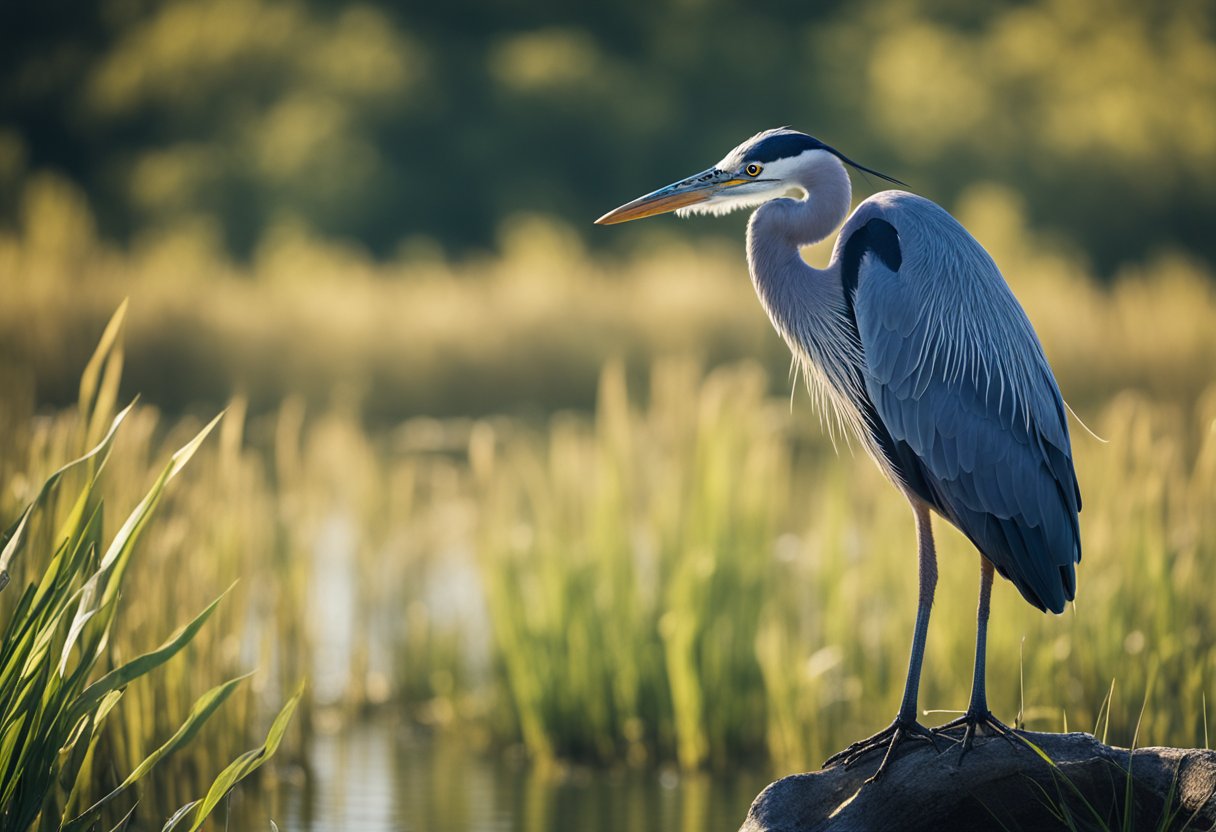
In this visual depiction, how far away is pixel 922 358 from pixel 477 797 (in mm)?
2850

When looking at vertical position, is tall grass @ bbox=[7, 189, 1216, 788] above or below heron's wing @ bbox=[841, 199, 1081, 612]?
below

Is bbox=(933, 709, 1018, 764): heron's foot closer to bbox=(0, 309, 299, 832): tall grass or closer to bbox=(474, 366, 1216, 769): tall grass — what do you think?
bbox=(0, 309, 299, 832): tall grass

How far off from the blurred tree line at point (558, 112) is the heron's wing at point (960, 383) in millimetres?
29223

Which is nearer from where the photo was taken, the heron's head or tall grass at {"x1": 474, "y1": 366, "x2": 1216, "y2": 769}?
the heron's head

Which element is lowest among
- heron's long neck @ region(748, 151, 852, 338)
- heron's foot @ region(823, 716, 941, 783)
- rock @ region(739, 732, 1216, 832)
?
rock @ region(739, 732, 1216, 832)

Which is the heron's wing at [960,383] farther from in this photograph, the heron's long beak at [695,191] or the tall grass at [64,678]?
the tall grass at [64,678]

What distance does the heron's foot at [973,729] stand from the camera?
150 inches

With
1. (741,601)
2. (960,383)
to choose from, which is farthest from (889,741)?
(741,601)

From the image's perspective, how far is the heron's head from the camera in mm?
4387

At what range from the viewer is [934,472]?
417 cm

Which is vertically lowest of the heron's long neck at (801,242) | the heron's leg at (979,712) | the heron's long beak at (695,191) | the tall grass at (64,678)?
the heron's leg at (979,712)

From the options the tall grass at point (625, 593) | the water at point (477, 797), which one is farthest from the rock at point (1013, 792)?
the water at point (477, 797)

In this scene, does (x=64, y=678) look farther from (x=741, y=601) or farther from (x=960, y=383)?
(x=741, y=601)

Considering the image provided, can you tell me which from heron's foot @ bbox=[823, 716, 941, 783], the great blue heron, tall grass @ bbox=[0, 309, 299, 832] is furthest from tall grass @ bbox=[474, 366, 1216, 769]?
tall grass @ bbox=[0, 309, 299, 832]
